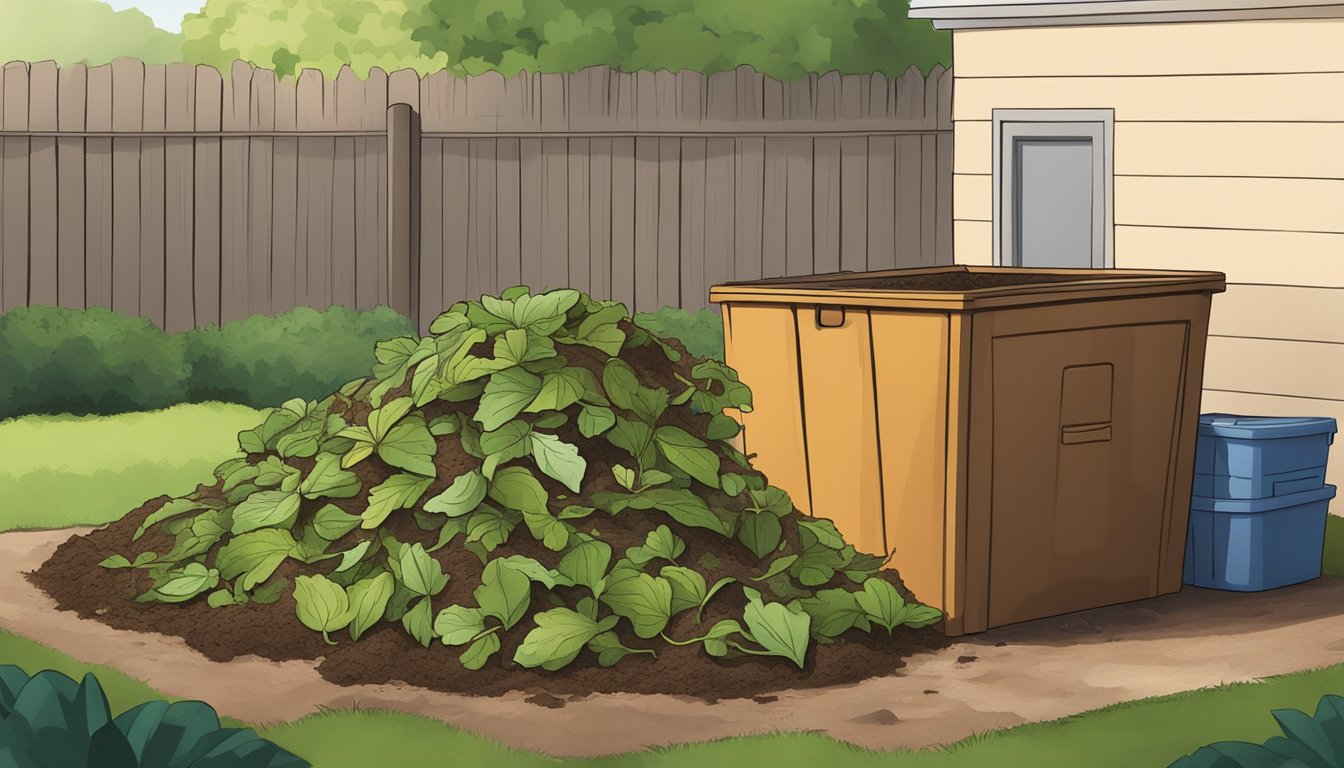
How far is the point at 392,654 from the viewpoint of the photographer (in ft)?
15.4

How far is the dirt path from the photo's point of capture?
13.5 feet

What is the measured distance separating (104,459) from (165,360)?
5.92 feet

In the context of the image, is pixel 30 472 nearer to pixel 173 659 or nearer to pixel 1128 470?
pixel 173 659

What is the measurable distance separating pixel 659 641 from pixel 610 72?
6.32m

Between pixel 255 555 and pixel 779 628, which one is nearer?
pixel 779 628

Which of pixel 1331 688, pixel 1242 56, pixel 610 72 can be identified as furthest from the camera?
pixel 610 72

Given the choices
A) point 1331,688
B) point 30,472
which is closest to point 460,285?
point 30,472

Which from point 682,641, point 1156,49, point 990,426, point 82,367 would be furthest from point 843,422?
point 82,367

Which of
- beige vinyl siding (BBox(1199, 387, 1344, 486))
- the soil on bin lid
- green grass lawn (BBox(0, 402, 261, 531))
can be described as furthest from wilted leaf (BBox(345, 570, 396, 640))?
beige vinyl siding (BBox(1199, 387, 1344, 486))

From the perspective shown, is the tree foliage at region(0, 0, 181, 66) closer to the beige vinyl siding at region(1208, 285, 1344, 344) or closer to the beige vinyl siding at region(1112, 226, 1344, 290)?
the beige vinyl siding at region(1112, 226, 1344, 290)

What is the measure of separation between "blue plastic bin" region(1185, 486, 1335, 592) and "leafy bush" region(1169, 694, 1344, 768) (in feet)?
9.29

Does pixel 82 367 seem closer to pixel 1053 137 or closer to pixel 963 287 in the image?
pixel 963 287

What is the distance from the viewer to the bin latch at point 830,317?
548 centimetres

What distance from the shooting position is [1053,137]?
8391 millimetres
